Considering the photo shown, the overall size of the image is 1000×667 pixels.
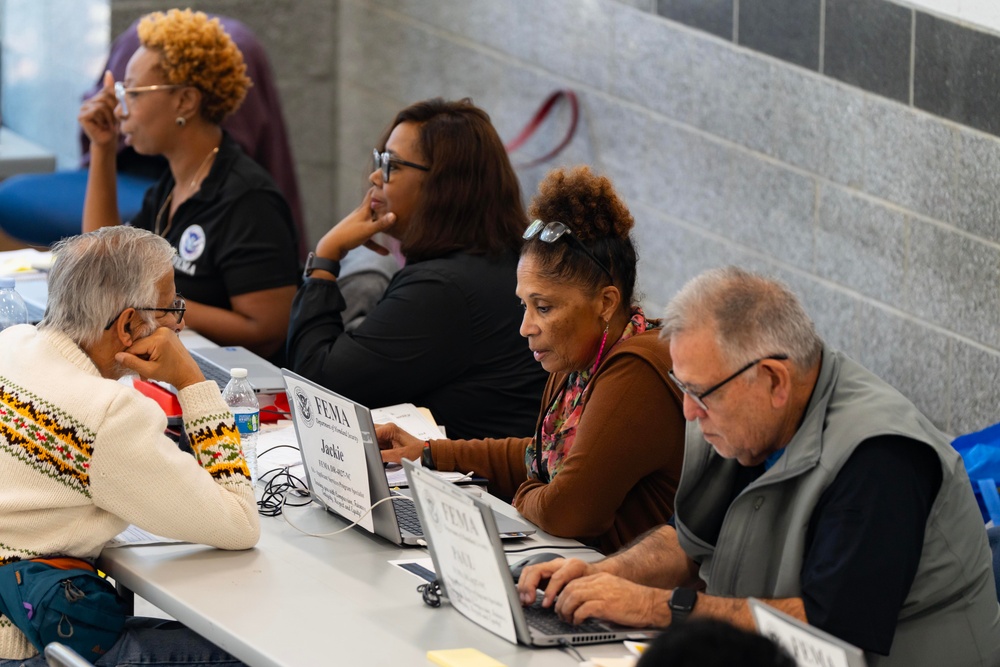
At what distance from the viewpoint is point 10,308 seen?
349cm

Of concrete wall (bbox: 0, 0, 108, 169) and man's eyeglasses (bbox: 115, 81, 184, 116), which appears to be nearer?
man's eyeglasses (bbox: 115, 81, 184, 116)

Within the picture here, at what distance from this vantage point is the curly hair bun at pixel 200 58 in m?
3.99

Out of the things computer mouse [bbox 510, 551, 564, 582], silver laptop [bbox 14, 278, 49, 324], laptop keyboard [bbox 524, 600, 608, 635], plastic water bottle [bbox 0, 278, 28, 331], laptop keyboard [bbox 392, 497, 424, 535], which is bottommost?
silver laptop [bbox 14, 278, 49, 324]

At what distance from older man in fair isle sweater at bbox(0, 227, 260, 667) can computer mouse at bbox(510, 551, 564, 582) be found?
45 cm

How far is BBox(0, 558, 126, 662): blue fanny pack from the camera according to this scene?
2.20 m

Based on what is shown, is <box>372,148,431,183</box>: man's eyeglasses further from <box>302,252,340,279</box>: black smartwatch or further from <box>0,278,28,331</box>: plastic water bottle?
<box>0,278,28,331</box>: plastic water bottle

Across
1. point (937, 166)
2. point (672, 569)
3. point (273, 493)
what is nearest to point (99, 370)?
point (273, 493)

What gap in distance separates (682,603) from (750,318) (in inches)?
16.8

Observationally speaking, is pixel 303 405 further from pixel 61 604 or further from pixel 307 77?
pixel 307 77

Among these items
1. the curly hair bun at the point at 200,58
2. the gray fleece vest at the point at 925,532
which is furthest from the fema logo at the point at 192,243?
the gray fleece vest at the point at 925,532

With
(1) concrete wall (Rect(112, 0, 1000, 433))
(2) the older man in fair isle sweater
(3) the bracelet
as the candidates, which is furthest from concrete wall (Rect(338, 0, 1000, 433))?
(2) the older man in fair isle sweater

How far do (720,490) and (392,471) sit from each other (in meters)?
0.79

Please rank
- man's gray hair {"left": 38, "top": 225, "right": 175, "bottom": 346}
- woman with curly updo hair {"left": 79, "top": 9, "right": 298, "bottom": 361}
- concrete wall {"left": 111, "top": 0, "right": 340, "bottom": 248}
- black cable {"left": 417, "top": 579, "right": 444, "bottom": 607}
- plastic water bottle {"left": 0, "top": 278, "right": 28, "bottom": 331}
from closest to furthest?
black cable {"left": 417, "top": 579, "right": 444, "bottom": 607} < man's gray hair {"left": 38, "top": 225, "right": 175, "bottom": 346} < plastic water bottle {"left": 0, "top": 278, "right": 28, "bottom": 331} < woman with curly updo hair {"left": 79, "top": 9, "right": 298, "bottom": 361} < concrete wall {"left": 111, "top": 0, "right": 340, "bottom": 248}

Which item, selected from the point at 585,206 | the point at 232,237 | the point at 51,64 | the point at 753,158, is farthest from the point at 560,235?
the point at 51,64
